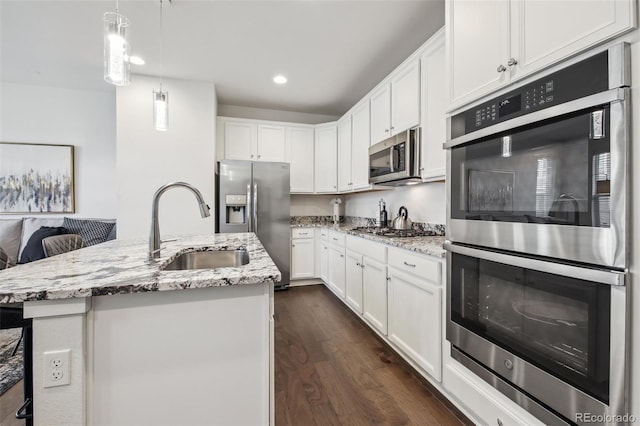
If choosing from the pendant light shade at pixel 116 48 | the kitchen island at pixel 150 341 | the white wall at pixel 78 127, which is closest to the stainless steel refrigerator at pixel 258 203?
the white wall at pixel 78 127

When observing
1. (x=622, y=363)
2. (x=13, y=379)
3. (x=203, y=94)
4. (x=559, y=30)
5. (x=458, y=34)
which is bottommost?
(x=13, y=379)

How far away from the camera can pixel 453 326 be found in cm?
149

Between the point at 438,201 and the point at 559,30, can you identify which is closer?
the point at 559,30

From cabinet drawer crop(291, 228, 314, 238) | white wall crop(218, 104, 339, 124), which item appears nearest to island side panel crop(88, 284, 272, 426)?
cabinet drawer crop(291, 228, 314, 238)

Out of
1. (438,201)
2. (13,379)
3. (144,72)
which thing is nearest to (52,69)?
(144,72)

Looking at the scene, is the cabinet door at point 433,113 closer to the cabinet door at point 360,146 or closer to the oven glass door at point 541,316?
the oven glass door at point 541,316

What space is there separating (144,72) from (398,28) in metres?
2.86

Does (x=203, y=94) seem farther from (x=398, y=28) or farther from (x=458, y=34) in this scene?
(x=458, y=34)

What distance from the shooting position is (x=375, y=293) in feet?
7.88

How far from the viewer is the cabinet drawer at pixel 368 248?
2.26 metres

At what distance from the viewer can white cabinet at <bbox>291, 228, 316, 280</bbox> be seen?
401cm

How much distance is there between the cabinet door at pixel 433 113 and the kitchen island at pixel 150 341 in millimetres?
1601

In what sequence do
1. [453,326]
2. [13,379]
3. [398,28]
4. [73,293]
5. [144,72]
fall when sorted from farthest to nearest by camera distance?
[144,72] → [398,28] → [13,379] → [453,326] → [73,293]

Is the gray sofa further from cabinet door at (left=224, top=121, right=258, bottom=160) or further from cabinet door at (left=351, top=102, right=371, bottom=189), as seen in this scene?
cabinet door at (left=351, top=102, right=371, bottom=189)
